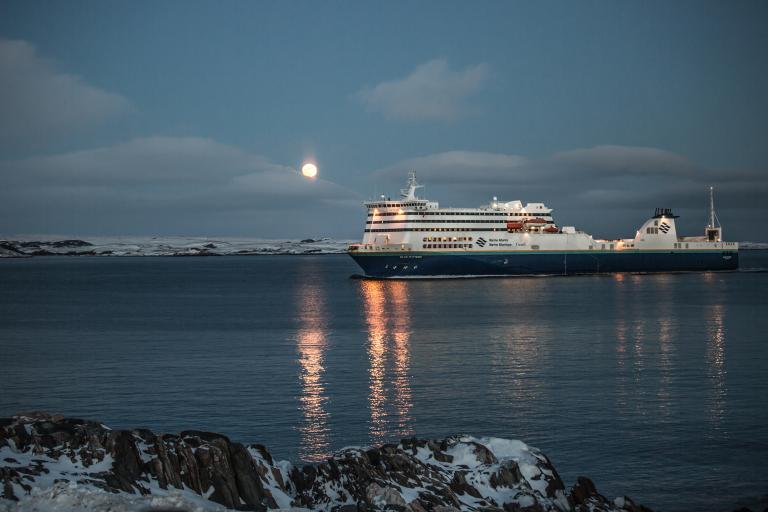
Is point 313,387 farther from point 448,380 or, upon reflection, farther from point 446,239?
point 446,239

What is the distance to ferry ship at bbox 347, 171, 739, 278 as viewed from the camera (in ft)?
286

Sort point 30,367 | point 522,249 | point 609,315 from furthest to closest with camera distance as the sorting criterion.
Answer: point 522,249
point 609,315
point 30,367

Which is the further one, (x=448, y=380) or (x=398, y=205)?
(x=398, y=205)

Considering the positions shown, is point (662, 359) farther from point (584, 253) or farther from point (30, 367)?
point (584, 253)

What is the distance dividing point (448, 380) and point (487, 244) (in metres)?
64.5

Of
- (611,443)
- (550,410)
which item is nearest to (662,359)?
(550,410)

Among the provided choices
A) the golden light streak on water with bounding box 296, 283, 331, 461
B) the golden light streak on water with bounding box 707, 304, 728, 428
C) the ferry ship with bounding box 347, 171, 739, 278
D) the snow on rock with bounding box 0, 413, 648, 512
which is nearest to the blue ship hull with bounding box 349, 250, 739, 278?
the ferry ship with bounding box 347, 171, 739, 278

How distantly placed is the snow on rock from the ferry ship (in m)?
72.6

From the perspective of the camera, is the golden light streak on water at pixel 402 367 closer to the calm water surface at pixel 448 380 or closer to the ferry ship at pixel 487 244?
the calm water surface at pixel 448 380

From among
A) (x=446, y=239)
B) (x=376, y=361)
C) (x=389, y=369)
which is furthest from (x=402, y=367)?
(x=446, y=239)

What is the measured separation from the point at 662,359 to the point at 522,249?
60893mm

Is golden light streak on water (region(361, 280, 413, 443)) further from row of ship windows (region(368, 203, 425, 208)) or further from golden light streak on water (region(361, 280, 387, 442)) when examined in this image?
row of ship windows (region(368, 203, 425, 208))

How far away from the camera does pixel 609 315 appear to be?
5041cm

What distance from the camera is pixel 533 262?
305 ft
